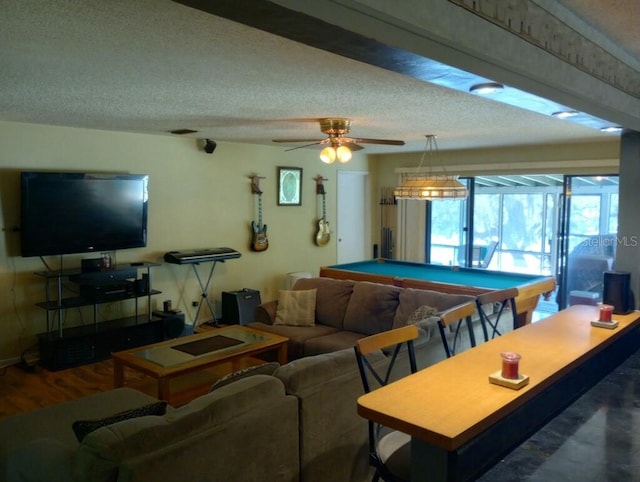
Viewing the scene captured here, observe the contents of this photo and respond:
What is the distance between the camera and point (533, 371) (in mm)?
2115

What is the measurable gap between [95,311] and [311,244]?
331cm

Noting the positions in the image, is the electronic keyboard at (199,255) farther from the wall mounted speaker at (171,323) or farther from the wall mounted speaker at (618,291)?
the wall mounted speaker at (618,291)

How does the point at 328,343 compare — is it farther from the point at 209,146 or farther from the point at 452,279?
the point at 209,146

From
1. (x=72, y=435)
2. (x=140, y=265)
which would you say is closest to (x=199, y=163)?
(x=140, y=265)

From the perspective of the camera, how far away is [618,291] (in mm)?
3387

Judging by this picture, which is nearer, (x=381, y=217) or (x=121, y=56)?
(x=121, y=56)

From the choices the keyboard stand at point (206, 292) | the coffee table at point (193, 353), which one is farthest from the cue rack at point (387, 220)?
the coffee table at point (193, 353)

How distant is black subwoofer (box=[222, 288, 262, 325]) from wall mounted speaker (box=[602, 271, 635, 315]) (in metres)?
3.94

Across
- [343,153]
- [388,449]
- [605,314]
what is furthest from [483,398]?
[343,153]

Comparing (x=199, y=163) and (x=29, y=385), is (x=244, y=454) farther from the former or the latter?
(x=199, y=163)

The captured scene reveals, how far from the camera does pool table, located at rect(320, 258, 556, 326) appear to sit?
4.96m

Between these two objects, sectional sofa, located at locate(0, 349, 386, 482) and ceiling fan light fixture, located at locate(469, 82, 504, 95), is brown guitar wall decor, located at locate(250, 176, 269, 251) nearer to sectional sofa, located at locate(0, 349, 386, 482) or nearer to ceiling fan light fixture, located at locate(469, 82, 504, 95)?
sectional sofa, located at locate(0, 349, 386, 482)

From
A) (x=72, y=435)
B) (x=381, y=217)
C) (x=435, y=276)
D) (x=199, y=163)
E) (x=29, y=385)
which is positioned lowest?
(x=29, y=385)

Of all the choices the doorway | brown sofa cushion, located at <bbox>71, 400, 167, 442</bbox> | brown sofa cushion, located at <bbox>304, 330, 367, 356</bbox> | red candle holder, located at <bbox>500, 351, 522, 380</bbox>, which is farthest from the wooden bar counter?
the doorway
